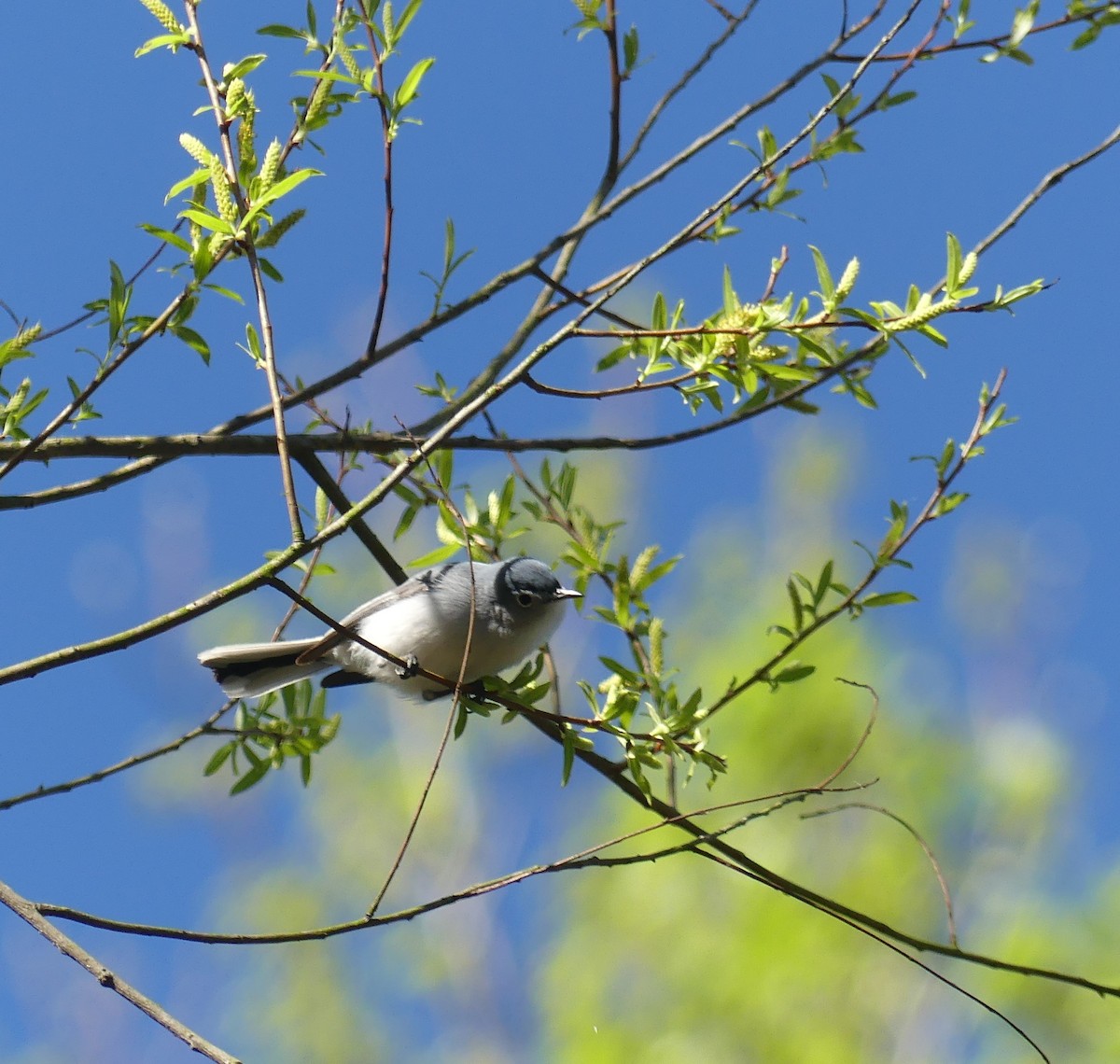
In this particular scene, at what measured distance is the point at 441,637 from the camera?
4.08 meters

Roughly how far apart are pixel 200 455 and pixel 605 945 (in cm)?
966

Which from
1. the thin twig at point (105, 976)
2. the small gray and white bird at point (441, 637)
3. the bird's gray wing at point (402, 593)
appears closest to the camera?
the thin twig at point (105, 976)

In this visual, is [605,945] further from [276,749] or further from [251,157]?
[251,157]

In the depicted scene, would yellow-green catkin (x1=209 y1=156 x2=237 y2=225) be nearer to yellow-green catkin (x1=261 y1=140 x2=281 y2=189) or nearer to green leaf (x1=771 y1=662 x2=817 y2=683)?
yellow-green catkin (x1=261 y1=140 x2=281 y2=189)

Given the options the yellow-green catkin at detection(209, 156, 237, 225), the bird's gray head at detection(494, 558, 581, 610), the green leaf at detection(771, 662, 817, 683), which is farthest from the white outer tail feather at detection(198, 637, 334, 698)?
the yellow-green catkin at detection(209, 156, 237, 225)

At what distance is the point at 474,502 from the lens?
11.1 feet

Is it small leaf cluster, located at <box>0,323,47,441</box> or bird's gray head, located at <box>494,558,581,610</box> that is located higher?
bird's gray head, located at <box>494,558,581,610</box>

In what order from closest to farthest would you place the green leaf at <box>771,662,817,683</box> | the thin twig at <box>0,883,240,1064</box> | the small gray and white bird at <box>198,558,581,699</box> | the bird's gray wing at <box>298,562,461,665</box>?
the thin twig at <box>0,883,240,1064</box> < the green leaf at <box>771,662,817,683</box> < the small gray and white bird at <box>198,558,581,699</box> < the bird's gray wing at <box>298,562,461,665</box>

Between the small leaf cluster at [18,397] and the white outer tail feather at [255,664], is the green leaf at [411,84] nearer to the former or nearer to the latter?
the small leaf cluster at [18,397]

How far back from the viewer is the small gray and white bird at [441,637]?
3938 millimetres

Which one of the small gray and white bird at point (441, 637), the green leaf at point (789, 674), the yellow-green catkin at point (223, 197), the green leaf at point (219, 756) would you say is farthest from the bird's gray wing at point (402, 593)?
the yellow-green catkin at point (223, 197)

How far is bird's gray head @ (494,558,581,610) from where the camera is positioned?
4055 millimetres

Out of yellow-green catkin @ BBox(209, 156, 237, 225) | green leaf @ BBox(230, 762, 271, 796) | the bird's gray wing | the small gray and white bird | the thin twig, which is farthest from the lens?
the bird's gray wing

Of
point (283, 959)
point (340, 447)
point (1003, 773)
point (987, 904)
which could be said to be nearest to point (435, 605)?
point (340, 447)
